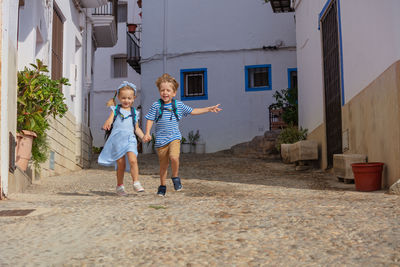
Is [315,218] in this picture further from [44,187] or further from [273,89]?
[273,89]

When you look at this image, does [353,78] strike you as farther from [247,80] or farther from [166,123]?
[247,80]

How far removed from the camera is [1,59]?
5309 mm

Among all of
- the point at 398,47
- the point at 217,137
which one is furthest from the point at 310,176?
the point at 217,137

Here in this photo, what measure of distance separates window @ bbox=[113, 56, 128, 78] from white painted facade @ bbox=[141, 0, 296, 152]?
5.05m

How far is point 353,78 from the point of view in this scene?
841 cm

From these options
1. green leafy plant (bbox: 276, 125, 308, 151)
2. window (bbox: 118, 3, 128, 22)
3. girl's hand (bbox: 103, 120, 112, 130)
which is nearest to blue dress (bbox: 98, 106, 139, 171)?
girl's hand (bbox: 103, 120, 112, 130)

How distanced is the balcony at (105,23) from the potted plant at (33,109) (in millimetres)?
6968

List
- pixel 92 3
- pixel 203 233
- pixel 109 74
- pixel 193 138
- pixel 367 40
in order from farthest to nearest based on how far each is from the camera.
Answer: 1. pixel 109 74
2. pixel 193 138
3. pixel 92 3
4. pixel 367 40
5. pixel 203 233

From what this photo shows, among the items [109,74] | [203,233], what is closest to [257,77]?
[109,74]

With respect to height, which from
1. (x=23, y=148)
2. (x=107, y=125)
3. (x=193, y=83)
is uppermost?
(x=193, y=83)

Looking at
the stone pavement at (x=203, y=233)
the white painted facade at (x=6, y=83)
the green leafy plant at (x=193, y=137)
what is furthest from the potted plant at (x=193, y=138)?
the stone pavement at (x=203, y=233)

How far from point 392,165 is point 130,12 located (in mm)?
20310

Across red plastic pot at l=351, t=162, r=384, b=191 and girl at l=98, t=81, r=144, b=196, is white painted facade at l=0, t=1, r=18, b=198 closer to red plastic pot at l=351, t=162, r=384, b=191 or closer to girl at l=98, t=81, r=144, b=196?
girl at l=98, t=81, r=144, b=196

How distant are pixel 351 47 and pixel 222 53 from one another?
11766 millimetres
